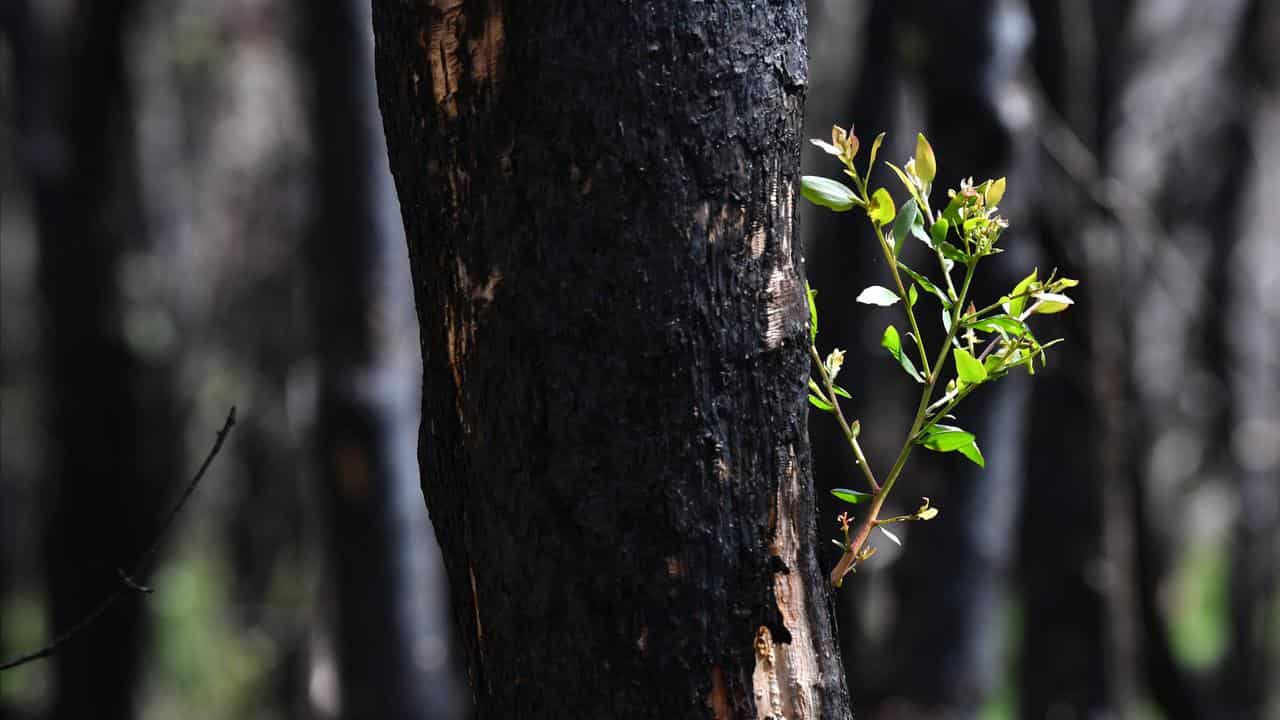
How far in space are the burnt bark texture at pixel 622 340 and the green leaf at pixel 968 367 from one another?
0.26 meters

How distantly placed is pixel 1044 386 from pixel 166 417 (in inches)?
259

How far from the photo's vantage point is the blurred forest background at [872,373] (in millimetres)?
4797

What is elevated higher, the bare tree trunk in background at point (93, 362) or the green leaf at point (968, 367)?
the bare tree trunk in background at point (93, 362)

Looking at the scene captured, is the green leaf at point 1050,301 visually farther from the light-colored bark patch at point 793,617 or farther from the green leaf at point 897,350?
the light-colored bark patch at point 793,617

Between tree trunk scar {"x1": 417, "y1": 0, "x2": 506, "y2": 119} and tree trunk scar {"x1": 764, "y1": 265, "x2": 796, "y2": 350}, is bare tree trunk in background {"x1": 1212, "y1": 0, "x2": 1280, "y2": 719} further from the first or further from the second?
tree trunk scar {"x1": 417, "y1": 0, "x2": 506, "y2": 119}

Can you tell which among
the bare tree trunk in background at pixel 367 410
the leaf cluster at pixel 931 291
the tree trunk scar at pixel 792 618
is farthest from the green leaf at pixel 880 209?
the bare tree trunk in background at pixel 367 410

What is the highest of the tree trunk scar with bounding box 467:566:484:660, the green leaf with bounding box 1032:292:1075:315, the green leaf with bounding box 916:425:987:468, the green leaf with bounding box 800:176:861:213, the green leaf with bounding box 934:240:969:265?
the green leaf with bounding box 800:176:861:213

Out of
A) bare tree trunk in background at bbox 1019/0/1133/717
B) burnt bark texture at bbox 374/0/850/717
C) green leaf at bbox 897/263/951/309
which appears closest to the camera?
burnt bark texture at bbox 374/0/850/717

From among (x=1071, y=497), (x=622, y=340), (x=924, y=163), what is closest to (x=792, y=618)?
(x=622, y=340)

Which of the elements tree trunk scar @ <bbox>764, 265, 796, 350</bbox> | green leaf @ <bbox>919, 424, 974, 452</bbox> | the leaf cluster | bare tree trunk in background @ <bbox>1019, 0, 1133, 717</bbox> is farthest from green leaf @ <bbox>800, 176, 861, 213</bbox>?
bare tree trunk in background @ <bbox>1019, 0, 1133, 717</bbox>

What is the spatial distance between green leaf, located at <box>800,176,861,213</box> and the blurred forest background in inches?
17.3

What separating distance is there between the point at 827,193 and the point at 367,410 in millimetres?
3915

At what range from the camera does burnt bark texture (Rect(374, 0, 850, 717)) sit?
1.29 meters

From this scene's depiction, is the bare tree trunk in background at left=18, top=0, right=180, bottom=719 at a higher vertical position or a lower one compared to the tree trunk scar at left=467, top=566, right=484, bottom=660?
higher
